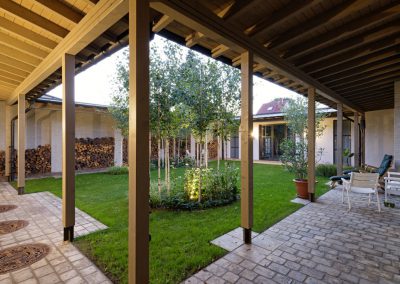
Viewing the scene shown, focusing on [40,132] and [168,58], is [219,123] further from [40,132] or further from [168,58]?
[40,132]

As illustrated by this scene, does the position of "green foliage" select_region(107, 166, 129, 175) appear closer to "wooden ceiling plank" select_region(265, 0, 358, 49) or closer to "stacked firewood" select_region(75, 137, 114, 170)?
"stacked firewood" select_region(75, 137, 114, 170)

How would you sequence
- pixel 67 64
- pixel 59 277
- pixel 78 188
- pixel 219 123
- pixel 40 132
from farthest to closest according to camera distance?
pixel 40 132 < pixel 78 188 < pixel 219 123 < pixel 67 64 < pixel 59 277

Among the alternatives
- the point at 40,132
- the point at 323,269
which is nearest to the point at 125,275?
the point at 323,269

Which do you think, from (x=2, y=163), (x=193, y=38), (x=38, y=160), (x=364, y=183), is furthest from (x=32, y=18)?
(x=38, y=160)

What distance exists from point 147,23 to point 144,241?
73.9 inches

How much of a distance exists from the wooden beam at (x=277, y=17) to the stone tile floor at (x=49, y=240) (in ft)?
11.4

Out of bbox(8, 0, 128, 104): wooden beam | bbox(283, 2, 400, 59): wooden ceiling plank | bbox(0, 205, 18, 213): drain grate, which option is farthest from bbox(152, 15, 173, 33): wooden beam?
bbox(0, 205, 18, 213): drain grate

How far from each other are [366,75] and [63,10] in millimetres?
5825

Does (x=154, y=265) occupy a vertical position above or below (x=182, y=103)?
below

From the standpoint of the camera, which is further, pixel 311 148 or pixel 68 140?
pixel 311 148

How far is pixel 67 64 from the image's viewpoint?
3027 mm

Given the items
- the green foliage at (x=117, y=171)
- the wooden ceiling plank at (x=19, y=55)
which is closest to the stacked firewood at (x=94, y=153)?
the green foliage at (x=117, y=171)

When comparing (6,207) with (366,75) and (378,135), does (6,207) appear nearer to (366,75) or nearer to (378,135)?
(366,75)

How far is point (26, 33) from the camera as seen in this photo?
279cm
